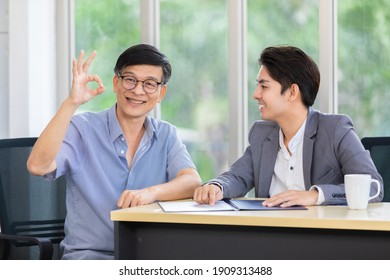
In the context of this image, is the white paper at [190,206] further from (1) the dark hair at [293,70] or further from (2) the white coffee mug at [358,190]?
(1) the dark hair at [293,70]

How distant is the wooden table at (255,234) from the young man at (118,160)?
0.97 ft

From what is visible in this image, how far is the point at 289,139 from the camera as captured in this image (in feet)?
9.70

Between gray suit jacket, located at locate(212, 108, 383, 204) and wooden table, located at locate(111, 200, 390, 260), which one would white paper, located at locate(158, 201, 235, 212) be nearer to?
wooden table, located at locate(111, 200, 390, 260)

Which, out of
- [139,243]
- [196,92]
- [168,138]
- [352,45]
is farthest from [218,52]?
[139,243]

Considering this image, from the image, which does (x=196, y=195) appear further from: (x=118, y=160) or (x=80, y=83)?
(x=80, y=83)

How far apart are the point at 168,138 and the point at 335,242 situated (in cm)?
98

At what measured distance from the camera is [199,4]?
12.3 ft

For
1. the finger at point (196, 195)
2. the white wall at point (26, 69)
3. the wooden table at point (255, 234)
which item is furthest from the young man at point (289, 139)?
the white wall at point (26, 69)

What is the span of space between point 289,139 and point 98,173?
2.47 ft

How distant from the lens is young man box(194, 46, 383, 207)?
2820mm

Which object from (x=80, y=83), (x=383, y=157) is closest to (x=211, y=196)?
(x=80, y=83)

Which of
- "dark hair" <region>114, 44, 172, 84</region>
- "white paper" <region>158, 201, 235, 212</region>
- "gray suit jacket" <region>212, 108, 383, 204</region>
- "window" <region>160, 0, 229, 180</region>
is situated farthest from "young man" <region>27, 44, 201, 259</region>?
"window" <region>160, 0, 229, 180</region>

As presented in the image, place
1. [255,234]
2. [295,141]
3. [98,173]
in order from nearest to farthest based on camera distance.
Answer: [255,234] < [98,173] < [295,141]

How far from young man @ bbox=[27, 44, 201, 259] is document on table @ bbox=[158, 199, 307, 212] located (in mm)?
150
